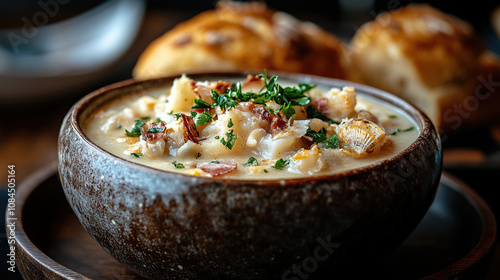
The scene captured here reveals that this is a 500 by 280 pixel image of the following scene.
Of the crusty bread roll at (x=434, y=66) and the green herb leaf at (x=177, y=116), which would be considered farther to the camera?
the crusty bread roll at (x=434, y=66)

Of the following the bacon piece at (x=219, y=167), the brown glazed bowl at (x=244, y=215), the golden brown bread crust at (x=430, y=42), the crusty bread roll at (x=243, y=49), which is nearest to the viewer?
the brown glazed bowl at (x=244, y=215)

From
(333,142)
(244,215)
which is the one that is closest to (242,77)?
(333,142)

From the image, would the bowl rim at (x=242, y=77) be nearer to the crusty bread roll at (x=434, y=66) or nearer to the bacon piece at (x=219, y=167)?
the bacon piece at (x=219, y=167)

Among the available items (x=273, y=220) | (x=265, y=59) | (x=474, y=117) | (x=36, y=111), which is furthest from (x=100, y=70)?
(x=273, y=220)

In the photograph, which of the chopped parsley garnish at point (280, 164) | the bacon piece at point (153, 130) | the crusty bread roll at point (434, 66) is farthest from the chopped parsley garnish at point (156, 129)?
the crusty bread roll at point (434, 66)

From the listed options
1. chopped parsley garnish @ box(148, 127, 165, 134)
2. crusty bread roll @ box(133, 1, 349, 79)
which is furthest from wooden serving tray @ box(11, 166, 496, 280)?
crusty bread roll @ box(133, 1, 349, 79)

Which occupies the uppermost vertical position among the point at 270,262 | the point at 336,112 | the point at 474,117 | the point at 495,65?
the point at 336,112

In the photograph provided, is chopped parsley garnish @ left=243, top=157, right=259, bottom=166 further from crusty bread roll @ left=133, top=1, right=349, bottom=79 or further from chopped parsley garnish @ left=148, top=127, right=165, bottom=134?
crusty bread roll @ left=133, top=1, right=349, bottom=79

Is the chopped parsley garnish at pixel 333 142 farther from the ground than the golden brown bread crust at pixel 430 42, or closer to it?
farther from the ground

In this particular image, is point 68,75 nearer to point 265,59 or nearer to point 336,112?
point 265,59
